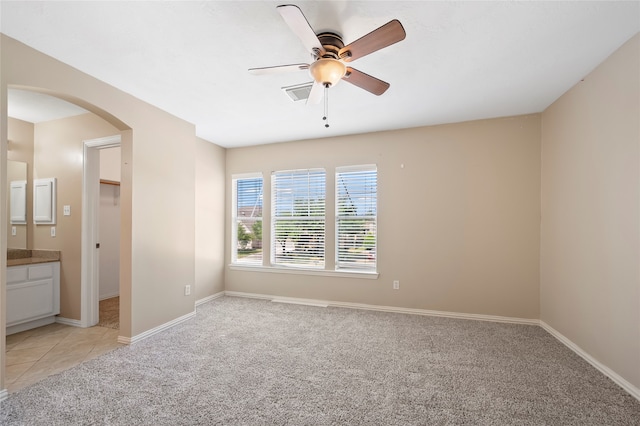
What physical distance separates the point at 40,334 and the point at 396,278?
4.39 meters

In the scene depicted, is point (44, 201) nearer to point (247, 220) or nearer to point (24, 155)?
point (24, 155)

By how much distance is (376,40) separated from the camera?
1737 mm

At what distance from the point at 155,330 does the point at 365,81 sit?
135 inches

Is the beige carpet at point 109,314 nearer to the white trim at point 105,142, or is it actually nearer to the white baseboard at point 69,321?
the white baseboard at point 69,321

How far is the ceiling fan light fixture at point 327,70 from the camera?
1933mm

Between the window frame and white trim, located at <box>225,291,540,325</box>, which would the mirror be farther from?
white trim, located at <box>225,291,540,325</box>

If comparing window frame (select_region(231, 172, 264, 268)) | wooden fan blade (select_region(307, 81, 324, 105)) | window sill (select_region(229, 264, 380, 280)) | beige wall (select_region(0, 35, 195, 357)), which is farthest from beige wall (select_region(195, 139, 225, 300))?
wooden fan blade (select_region(307, 81, 324, 105))

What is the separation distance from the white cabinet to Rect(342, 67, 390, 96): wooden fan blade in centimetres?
411

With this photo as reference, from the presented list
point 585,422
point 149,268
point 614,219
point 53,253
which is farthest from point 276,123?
point 585,422

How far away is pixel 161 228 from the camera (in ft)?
11.4

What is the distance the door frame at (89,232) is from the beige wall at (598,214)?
5.06m

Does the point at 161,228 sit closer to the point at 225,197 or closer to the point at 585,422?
the point at 225,197

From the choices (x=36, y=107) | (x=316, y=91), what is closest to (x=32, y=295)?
(x=36, y=107)

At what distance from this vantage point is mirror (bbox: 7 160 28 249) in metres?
3.88
